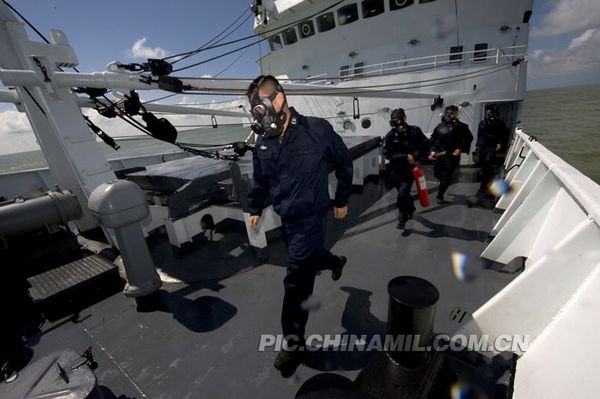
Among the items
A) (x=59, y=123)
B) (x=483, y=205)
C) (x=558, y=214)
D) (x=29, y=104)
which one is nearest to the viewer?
(x=558, y=214)

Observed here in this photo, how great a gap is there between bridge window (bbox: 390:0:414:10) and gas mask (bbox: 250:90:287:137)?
10.9 m

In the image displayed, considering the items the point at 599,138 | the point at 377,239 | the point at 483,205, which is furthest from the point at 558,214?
the point at 599,138

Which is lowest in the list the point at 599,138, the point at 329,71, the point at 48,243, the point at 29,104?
the point at 599,138

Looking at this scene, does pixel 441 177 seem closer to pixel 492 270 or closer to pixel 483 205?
pixel 483 205

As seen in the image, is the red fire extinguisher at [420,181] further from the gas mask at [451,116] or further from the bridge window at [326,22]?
the bridge window at [326,22]

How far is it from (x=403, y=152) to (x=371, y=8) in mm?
9354

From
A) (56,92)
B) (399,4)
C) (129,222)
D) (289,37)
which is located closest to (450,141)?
(129,222)

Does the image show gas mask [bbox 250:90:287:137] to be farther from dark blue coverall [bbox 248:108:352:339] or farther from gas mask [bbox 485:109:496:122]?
gas mask [bbox 485:109:496:122]

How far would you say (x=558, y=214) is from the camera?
241cm

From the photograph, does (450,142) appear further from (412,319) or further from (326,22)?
(326,22)

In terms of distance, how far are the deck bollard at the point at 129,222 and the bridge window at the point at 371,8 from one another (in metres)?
11.6

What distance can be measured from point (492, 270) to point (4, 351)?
504 centimetres

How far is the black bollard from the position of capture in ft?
4.77

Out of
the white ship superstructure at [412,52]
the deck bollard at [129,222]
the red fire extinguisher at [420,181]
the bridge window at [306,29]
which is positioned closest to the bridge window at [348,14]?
the white ship superstructure at [412,52]
